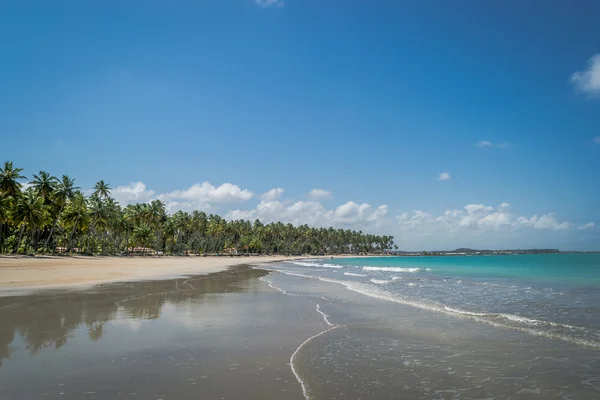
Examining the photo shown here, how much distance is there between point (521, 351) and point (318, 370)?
6.18 metres

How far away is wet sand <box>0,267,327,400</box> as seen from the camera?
23.0 feet

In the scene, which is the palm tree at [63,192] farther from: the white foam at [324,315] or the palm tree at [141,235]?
the white foam at [324,315]

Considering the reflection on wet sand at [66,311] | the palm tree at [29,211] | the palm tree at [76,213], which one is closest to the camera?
the reflection on wet sand at [66,311]

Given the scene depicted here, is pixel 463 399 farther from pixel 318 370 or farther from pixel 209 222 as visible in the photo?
pixel 209 222

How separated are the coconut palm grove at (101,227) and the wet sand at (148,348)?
53.8m

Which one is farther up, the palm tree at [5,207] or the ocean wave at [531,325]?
the palm tree at [5,207]

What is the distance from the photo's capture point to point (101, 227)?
87.1 m

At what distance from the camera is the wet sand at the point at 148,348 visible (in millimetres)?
7020

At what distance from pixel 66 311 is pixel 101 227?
81130 millimetres

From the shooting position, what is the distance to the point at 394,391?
23.7 ft

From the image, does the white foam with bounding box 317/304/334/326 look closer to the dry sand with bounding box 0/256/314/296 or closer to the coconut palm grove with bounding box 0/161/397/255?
the dry sand with bounding box 0/256/314/296

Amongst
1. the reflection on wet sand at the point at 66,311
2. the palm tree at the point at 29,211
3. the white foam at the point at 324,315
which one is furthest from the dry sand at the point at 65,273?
the white foam at the point at 324,315

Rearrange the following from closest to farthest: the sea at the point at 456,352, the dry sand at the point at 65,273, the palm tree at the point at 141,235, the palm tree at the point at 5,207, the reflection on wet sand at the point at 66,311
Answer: the sea at the point at 456,352 → the reflection on wet sand at the point at 66,311 → the dry sand at the point at 65,273 → the palm tree at the point at 5,207 → the palm tree at the point at 141,235

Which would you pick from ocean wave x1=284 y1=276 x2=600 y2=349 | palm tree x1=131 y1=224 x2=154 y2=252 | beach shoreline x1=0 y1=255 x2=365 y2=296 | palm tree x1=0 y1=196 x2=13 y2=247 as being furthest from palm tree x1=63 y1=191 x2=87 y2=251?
ocean wave x1=284 y1=276 x2=600 y2=349
